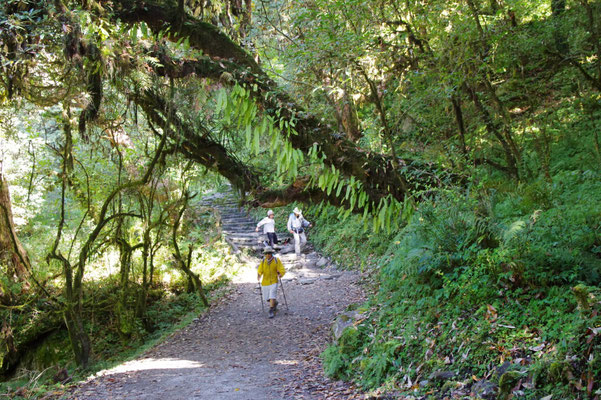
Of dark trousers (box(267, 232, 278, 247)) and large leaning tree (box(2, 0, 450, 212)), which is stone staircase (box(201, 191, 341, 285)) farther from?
large leaning tree (box(2, 0, 450, 212))

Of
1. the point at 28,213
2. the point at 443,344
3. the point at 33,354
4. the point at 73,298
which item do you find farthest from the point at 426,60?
the point at 28,213

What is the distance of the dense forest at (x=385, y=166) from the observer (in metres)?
4.38

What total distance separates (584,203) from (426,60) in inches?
159

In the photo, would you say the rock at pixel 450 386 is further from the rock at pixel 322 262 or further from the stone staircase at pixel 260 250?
the rock at pixel 322 262

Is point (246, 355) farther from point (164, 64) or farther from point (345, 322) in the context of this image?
point (164, 64)

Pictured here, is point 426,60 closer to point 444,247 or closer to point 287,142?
point 287,142

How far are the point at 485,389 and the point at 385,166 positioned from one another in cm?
387

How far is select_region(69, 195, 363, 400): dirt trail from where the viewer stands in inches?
226

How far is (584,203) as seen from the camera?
5578 millimetres

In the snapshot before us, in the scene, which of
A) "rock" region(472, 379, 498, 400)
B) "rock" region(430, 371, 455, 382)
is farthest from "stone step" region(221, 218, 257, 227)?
"rock" region(472, 379, 498, 400)

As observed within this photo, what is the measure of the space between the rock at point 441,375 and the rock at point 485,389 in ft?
1.11

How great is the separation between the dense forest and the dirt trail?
0.64 meters

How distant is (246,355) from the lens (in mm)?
7543

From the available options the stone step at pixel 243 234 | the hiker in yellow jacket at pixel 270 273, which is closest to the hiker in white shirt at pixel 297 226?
the stone step at pixel 243 234
